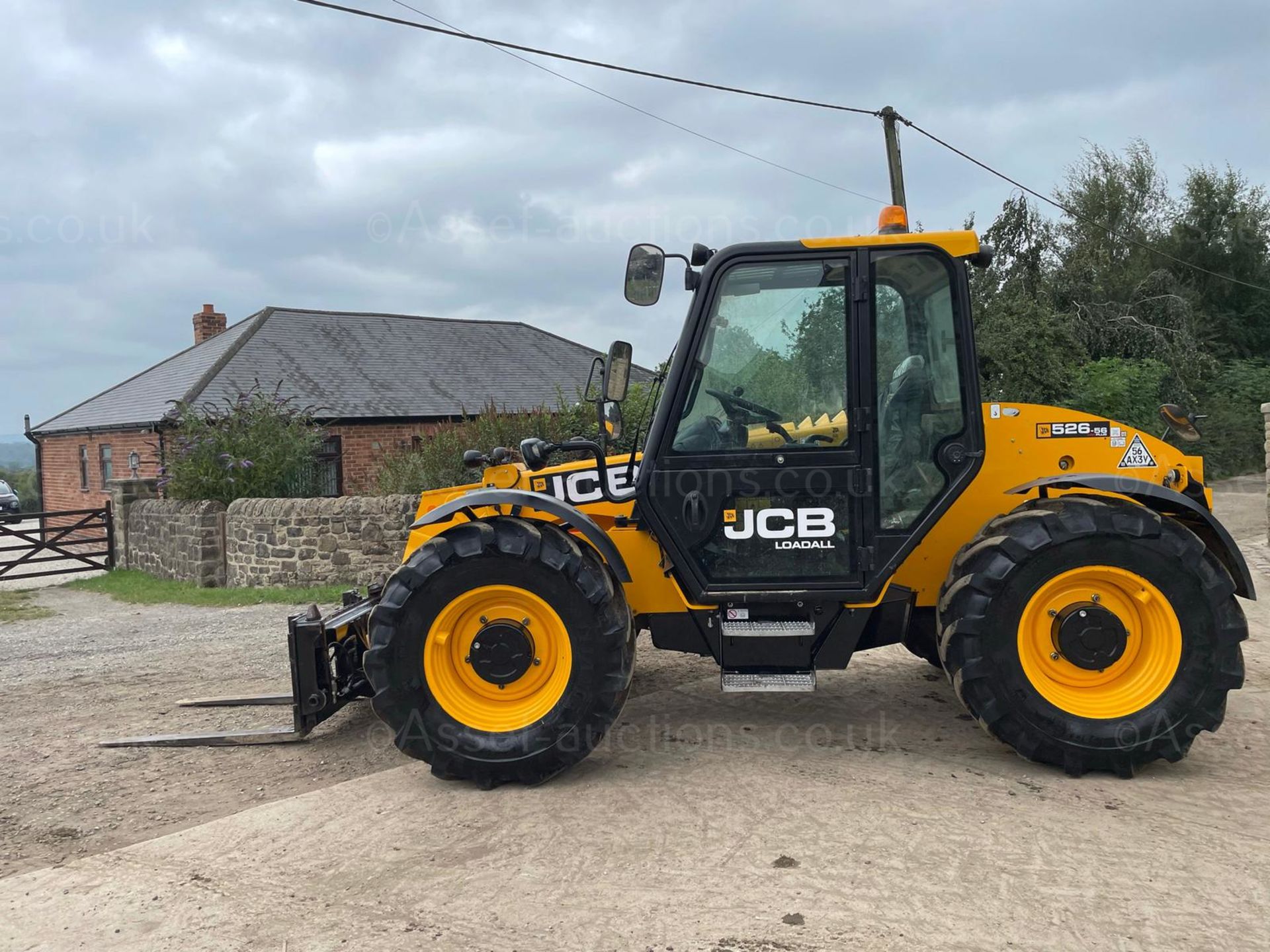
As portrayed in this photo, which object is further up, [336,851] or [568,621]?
[568,621]

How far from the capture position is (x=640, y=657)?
7398mm

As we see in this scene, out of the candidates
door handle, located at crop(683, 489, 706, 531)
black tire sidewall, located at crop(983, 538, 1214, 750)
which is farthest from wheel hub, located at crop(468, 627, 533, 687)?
black tire sidewall, located at crop(983, 538, 1214, 750)

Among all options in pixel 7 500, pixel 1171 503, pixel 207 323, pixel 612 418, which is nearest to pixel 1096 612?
pixel 1171 503

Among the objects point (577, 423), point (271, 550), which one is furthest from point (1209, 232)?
point (271, 550)

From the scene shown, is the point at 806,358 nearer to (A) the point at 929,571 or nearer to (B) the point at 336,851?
(A) the point at 929,571

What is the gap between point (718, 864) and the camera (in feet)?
12.2

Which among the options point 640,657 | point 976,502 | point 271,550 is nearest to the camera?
point 976,502

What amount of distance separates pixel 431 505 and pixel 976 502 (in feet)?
9.67

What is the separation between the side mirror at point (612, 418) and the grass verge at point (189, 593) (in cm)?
727

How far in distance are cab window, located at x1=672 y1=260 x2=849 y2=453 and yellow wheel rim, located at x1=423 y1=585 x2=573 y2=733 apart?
3.48 ft

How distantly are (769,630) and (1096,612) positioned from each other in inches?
59.2

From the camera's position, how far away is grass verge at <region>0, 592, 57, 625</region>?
11.5m

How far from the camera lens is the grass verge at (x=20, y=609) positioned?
1147 centimetres

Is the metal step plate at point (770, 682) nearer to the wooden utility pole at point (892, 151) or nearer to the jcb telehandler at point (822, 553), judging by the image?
the jcb telehandler at point (822, 553)
